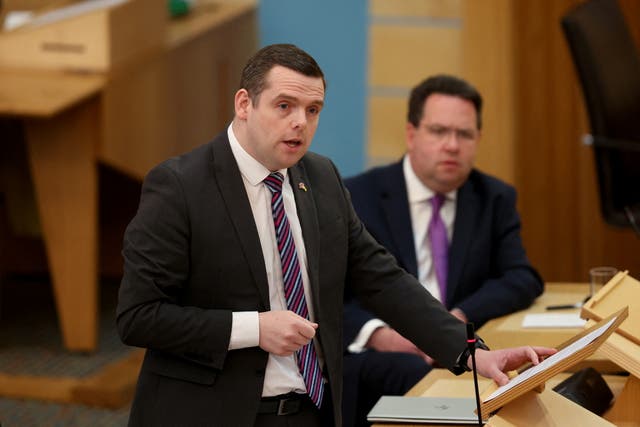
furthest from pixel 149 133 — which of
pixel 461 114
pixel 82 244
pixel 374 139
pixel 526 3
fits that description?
pixel 461 114

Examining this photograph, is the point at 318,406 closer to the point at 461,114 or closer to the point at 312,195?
the point at 312,195

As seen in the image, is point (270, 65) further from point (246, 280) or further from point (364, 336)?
point (364, 336)

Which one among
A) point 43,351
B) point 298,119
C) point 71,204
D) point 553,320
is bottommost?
→ point 43,351

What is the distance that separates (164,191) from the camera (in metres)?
2.24

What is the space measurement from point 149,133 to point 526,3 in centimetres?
183

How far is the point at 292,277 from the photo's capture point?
232 centimetres

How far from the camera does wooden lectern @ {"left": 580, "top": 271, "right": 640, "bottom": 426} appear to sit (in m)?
2.41

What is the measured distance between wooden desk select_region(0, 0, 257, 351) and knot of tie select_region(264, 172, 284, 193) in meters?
2.53

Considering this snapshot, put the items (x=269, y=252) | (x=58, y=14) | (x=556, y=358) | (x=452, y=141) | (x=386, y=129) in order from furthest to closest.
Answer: (x=386, y=129), (x=58, y=14), (x=452, y=141), (x=269, y=252), (x=556, y=358)

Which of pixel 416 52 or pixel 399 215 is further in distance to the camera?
pixel 416 52

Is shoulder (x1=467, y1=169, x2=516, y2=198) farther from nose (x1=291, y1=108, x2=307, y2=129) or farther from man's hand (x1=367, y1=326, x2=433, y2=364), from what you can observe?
nose (x1=291, y1=108, x2=307, y2=129)

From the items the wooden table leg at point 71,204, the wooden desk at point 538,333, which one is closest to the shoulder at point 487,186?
the wooden desk at point 538,333

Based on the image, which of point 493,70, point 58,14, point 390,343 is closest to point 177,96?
point 58,14

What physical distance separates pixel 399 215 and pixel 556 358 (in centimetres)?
163
